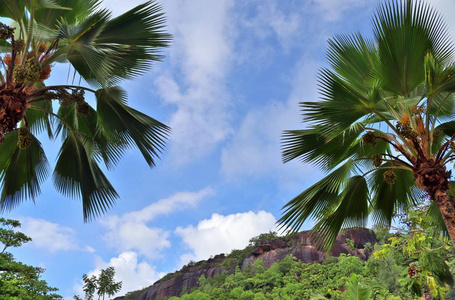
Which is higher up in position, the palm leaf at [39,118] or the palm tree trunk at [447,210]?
the palm leaf at [39,118]

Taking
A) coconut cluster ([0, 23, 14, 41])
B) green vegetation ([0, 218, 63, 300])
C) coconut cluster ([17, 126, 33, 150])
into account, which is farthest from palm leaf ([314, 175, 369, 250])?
green vegetation ([0, 218, 63, 300])

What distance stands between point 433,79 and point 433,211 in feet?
8.71

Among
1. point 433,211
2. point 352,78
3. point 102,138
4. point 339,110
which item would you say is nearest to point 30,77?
point 102,138

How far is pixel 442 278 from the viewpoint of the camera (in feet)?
24.4

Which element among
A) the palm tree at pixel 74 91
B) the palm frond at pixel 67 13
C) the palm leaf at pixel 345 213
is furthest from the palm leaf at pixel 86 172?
the palm leaf at pixel 345 213

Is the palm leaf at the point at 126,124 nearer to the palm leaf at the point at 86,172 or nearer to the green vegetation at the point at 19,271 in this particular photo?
the palm leaf at the point at 86,172

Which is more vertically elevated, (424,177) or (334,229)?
(424,177)

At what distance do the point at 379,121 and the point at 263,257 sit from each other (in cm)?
5081

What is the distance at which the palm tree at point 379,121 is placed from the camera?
4625 mm

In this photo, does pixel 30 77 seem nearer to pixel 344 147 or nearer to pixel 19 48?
pixel 19 48

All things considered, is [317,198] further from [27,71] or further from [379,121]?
[27,71]

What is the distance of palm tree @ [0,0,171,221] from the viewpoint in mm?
4504

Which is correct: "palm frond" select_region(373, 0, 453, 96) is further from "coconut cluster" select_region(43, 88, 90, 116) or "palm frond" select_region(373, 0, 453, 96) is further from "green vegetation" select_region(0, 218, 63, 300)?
"green vegetation" select_region(0, 218, 63, 300)

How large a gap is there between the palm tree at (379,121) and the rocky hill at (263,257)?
4326cm
